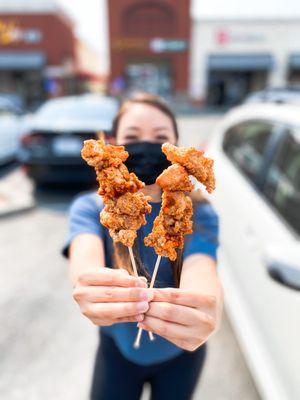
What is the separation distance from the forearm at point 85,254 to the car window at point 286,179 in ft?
3.85

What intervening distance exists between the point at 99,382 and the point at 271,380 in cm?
87

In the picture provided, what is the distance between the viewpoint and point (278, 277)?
148 centimetres

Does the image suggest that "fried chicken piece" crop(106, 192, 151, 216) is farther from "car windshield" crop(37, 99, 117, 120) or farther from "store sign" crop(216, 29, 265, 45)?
"store sign" crop(216, 29, 265, 45)

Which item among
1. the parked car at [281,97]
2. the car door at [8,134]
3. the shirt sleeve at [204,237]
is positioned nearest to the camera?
the shirt sleeve at [204,237]

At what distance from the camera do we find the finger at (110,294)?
894mm

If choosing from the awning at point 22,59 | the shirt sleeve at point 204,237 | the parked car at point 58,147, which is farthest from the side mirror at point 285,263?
the awning at point 22,59

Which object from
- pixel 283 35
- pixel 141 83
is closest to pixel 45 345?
pixel 141 83

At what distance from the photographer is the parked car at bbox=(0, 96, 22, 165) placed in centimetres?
765

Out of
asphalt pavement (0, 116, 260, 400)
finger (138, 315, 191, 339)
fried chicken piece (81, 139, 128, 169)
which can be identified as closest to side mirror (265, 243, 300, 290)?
finger (138, 315, 191, 339)

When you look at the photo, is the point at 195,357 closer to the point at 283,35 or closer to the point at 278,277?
the point at 278,277

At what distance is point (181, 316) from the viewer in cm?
93

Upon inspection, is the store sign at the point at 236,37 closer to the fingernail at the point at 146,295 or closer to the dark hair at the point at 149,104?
the dark hair at the point at 149,104

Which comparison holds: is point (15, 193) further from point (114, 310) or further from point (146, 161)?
point (114, 310)

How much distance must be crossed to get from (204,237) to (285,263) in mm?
348
